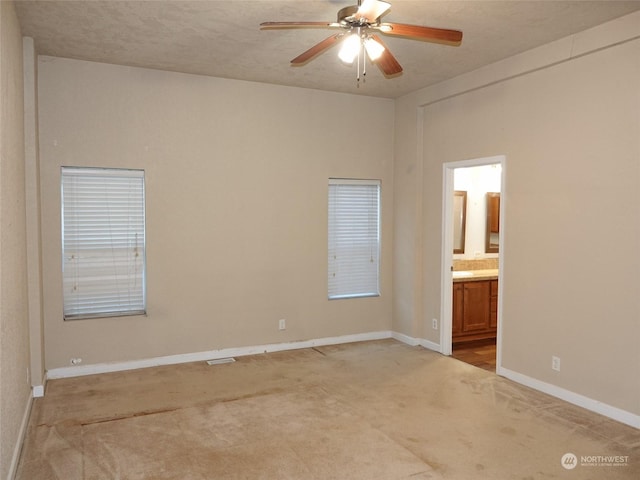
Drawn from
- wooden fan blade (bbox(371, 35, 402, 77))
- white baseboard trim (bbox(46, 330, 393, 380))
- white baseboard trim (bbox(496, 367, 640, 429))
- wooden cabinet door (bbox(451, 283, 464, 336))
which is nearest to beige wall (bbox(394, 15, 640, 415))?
white baseboard trim (bbox(496, 367, 640, 429))

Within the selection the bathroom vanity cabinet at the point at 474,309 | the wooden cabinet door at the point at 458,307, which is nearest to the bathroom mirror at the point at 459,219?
the bathroom vanity cabinet at the point at 474,309

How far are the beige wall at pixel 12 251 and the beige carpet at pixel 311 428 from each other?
34 cm

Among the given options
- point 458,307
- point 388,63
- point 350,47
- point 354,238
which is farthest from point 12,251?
point 458,307

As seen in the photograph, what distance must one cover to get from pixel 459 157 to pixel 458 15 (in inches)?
73.7

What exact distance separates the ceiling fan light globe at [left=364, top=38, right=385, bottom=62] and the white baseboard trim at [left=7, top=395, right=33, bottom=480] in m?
3.32

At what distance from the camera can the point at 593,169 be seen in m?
3.77

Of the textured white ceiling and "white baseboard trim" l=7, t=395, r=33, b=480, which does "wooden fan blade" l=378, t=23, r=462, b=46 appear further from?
"white baseboard trim" l=7, t=395, r=33, b=480

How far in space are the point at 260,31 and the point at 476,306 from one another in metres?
3.96

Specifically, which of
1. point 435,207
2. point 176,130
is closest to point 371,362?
point 435,207

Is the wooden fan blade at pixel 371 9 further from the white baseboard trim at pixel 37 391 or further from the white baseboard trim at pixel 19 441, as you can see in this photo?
the white baseboard trim at pixel 37 391

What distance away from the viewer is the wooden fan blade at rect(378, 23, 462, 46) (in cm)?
273

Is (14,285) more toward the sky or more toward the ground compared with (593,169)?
more toward the ground

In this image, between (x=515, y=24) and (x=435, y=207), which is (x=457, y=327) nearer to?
(x=435, y=207)

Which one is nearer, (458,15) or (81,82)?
(458,15)
